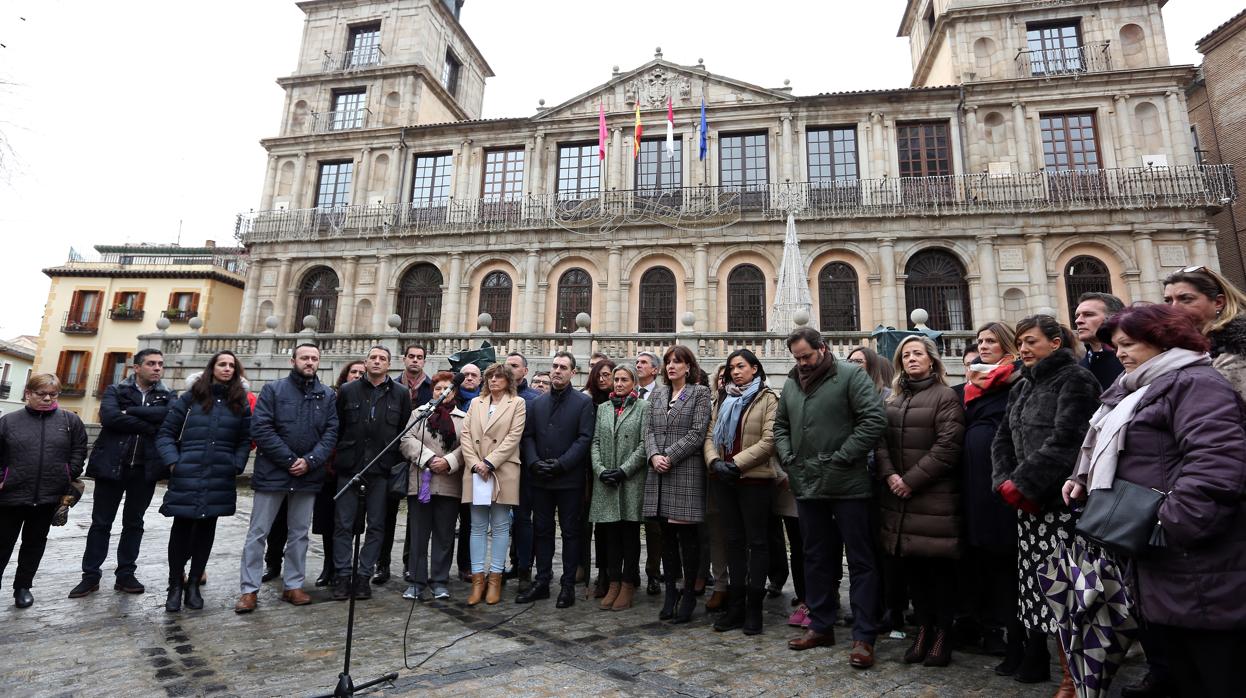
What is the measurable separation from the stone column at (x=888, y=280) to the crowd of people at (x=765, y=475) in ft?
46.8

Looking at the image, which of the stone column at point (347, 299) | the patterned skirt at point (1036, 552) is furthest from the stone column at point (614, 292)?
the patterned skirt at point (1036, 552)

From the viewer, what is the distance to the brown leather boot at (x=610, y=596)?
5.31 metres

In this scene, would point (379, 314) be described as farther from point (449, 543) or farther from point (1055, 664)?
point (1055, 664)

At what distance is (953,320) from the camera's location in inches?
754

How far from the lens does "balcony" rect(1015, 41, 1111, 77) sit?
1984 centimetres

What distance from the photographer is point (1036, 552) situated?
3.60 metres

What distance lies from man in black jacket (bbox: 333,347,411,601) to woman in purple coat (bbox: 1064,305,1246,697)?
523 centimetres

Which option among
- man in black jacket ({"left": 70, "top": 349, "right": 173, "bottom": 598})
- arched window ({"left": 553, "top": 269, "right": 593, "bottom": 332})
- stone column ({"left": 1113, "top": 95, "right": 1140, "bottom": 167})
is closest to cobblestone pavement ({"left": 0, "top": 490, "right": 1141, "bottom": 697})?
man in black jacket ({"left": 70, "top": 349, "right": 173, "bottom": 598})

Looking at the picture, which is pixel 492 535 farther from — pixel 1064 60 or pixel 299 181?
pixel 1064 60

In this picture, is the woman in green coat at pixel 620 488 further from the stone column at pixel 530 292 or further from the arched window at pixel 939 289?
the arched window at pixel 939 289

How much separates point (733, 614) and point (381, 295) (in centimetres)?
2016

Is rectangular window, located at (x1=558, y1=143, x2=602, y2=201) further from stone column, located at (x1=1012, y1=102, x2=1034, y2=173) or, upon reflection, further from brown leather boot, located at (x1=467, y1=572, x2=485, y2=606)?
brown leather boot, located at (x1=467, y1=572, x2=485, y2=606)

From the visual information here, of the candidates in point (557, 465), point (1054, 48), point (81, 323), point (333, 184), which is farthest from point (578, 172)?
point (81, 323)

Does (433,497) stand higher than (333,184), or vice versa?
(333,184)
